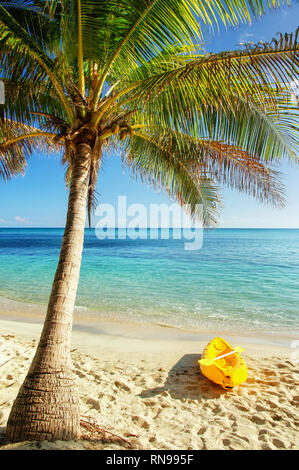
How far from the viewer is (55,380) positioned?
249cm

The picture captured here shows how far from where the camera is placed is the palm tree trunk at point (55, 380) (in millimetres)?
2348

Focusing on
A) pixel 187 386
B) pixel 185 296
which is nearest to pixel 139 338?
pixel 187 386

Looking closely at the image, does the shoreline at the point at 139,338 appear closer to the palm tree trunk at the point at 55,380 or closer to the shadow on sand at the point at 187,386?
the shadow on sand at the point at 187,386

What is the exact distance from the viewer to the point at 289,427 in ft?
10.6

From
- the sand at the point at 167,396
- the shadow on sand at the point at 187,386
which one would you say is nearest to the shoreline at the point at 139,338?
the sand at the point at 167,396

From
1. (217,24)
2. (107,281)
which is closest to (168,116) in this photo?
(217,24)

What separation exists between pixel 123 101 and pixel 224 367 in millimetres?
4369

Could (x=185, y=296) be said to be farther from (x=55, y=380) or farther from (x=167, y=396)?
(x=55, y=380)

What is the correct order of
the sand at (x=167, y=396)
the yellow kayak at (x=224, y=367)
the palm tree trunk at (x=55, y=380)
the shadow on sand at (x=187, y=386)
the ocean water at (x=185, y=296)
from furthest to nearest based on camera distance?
the ocean water at (x=185, y=296)
the yellow kayak at (x=224, y=367)
the shadow on sand at (x=187, y=386)
the sand at (x=167, y=396)
the palm tree trunk at (x=55, y=380)

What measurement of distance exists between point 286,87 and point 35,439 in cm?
411

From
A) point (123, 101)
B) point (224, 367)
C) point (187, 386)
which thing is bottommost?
point (187, 386)

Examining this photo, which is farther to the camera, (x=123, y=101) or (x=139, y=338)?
(x=139, y=338)

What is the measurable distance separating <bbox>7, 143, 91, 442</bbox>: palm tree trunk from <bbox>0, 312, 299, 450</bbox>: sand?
0.38 ft

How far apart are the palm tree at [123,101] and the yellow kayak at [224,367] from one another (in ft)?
8.23
